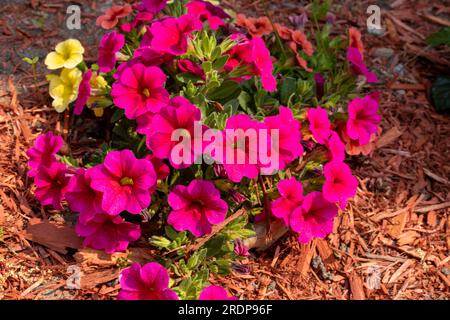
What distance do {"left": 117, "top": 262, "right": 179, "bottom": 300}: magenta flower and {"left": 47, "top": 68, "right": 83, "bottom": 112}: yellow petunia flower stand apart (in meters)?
1.15

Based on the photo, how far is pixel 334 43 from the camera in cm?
333

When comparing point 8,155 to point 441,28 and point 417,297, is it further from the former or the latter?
point 441,28

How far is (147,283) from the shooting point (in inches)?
85.0

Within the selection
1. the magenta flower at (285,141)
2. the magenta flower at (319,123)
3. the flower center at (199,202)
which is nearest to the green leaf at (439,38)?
the magenta flower at (319,123)

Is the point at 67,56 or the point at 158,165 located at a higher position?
the point at 67,56

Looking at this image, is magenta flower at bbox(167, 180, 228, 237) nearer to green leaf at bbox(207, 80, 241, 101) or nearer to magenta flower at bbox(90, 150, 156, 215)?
magenta flower at bbox(90, 150, 156, 215)

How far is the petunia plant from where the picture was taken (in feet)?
7.56

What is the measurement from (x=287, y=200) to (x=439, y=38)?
164cm

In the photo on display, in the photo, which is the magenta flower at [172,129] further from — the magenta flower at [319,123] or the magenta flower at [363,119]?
the magenta flower at [363,119]

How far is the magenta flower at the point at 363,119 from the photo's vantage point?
2.81 metres

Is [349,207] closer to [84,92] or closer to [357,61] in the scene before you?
[357,61]

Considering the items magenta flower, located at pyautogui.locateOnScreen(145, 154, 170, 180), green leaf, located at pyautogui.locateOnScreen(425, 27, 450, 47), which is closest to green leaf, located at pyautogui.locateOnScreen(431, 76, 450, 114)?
green leaf, located at pyautogui.locateOnScreen(425, 27, 450, 47)

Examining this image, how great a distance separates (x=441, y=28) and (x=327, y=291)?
2.11 m

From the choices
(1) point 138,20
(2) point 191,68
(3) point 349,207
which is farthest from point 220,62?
(3) point 349,207
